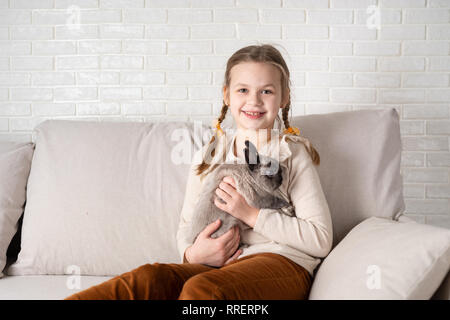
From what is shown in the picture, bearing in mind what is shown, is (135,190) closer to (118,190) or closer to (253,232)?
(118,190)

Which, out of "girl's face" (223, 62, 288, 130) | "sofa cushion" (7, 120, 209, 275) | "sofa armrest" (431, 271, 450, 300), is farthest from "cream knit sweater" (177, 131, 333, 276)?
"sofa armrest" (431, 271, 450, 300)

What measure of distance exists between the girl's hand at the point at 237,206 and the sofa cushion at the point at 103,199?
1.36 ft

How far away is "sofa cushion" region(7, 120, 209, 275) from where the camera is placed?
1.82 metres

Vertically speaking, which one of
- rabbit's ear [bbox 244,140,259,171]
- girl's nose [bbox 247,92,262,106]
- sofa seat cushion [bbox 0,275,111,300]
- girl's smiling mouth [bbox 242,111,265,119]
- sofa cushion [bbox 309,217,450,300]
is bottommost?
sofa seat cushion [bbox 0,275,111,300]

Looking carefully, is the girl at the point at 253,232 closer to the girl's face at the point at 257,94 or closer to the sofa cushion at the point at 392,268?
the girl's face at the point at 257,94

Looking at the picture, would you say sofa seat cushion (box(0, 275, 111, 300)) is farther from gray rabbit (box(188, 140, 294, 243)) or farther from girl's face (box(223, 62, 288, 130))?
girl's face (box(223, 62, 288, 130))

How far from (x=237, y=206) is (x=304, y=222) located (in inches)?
10.4

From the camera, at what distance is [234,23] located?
2.35 metres

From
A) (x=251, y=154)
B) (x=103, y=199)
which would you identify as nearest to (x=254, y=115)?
(x=251, y=154)

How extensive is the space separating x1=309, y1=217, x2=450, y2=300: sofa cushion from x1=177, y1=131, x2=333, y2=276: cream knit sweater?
137 millimetres

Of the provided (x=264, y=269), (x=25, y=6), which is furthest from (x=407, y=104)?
(x=25, y=6)
